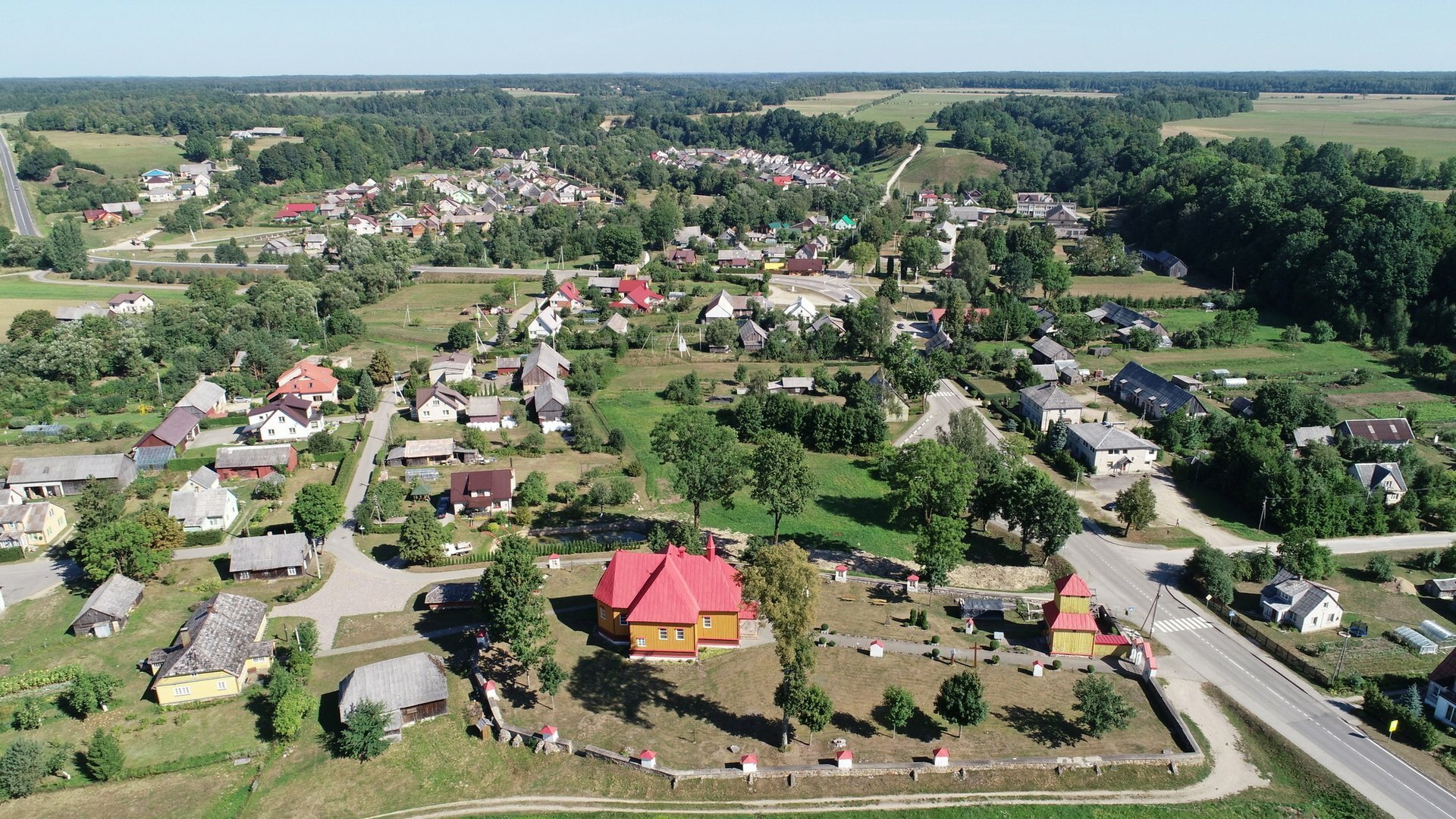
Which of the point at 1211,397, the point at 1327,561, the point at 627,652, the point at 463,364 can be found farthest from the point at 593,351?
the point at 1327,561

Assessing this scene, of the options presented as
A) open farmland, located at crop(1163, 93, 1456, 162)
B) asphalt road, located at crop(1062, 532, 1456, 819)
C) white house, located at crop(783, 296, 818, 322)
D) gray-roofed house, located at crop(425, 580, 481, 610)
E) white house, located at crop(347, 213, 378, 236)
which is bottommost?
asphalt road, located at crop(1062, 532, 1456, 819)

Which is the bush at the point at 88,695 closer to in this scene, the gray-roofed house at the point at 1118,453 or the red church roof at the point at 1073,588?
the red church roof at the point at 1073,588

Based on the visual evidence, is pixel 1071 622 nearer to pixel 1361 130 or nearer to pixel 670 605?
pixel 670 605

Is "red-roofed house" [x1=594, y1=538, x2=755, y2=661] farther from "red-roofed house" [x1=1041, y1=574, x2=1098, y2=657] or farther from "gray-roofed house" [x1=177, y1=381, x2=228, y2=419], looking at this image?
"gray-roofed house" [x1=177, y1=381, x2=228, y2=419]

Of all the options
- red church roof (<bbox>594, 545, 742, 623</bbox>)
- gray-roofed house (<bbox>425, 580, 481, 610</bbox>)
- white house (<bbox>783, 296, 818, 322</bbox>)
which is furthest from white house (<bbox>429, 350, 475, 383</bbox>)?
red church roof (<bbox>594, 545, 742, 623</bbox>)

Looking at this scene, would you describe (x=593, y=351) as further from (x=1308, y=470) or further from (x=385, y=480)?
(x=1308, y=470)

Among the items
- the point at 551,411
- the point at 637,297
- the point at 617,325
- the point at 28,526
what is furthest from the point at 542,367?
the point at 28,526
